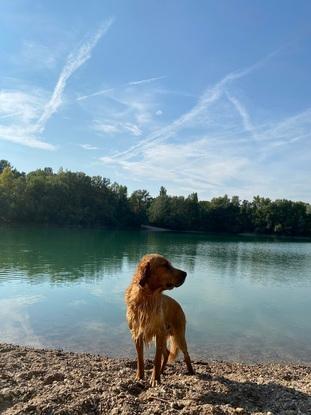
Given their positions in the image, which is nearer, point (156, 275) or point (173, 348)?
point (156, 275)

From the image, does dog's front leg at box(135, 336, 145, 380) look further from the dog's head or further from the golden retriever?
the dog's head

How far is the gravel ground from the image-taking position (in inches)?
214

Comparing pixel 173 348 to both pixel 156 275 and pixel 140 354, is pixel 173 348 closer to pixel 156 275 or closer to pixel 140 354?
pixel 140 354

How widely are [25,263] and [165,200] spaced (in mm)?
101117

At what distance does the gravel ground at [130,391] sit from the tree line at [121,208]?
282ft

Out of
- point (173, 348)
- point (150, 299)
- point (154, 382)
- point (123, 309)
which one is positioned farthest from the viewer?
point (123, 309)

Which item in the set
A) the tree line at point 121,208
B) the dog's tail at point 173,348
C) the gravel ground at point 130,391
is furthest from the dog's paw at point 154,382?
the tree line at point 121,208

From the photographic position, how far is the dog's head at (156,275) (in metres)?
6.49

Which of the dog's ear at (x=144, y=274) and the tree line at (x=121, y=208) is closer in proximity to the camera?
the dog's ear at (x=144, y=274)

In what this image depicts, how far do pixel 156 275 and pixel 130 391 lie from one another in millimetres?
1850

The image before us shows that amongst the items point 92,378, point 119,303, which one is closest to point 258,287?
point 119,303

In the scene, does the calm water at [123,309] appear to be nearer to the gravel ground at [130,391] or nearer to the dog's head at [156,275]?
the gravel ground at [130,391]

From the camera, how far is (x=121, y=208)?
120750 mm

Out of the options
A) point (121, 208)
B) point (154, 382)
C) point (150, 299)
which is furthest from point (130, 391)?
point (121, 208)
